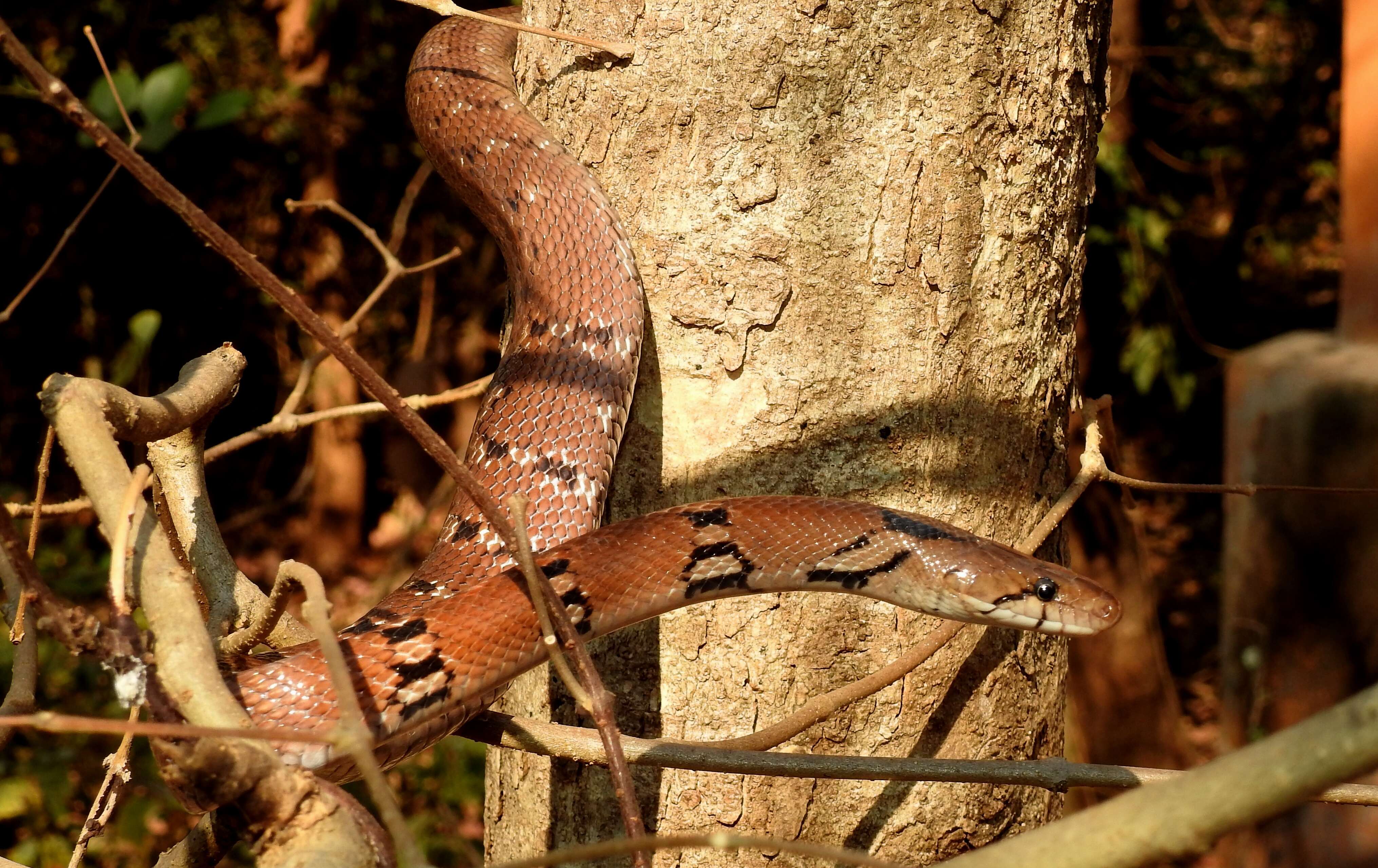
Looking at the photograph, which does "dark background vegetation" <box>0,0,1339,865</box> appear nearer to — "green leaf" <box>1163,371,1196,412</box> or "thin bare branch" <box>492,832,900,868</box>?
"green leaf" <box>1163,371,1196,412</box>

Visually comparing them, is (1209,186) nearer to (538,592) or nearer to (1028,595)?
(1028,595)

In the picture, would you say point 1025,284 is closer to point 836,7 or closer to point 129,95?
point 836,7

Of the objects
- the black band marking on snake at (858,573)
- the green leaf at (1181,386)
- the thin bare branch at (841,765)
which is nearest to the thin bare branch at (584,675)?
the thin bare branch at (841,765)

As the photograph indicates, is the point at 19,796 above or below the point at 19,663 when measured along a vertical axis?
below

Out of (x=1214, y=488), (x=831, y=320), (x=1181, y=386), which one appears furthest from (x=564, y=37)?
(x=1181, y=386)

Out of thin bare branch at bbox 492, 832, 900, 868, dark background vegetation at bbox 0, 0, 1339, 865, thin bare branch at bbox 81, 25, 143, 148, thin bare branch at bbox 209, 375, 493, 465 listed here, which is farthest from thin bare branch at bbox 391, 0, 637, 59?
dark background vegetation at bbox 0, 0, 1339, 865

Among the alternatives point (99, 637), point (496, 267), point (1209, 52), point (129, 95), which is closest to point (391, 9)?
point (496, 267)
